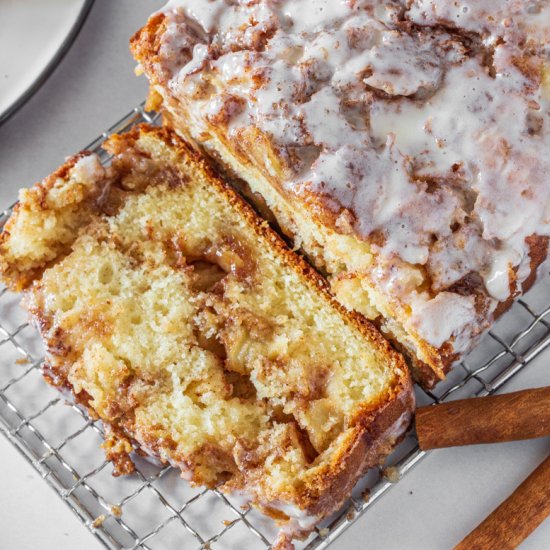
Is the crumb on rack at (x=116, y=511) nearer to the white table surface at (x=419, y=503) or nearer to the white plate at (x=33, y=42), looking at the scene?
the white table surface at (x=419, y=503)

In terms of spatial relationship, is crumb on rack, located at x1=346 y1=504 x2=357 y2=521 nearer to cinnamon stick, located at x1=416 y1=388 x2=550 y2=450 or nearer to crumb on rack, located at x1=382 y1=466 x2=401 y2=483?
crumb on rack, located at x1=382 y1=466 x2=401 y2=483

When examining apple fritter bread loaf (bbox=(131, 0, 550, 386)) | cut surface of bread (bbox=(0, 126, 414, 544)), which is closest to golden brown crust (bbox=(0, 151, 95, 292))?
cut surface of bread (bbox=(0, 126, 414, 544))

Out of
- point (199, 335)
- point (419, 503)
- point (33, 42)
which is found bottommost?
point (419, 503)

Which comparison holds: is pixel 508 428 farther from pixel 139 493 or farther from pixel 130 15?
pixel 130 15

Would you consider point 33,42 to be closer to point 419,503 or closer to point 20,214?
point 20,214

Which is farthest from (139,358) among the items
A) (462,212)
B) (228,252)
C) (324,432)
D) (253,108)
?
(462,212)

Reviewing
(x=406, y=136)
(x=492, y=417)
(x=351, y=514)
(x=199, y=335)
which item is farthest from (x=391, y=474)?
(x=406, y=136)
